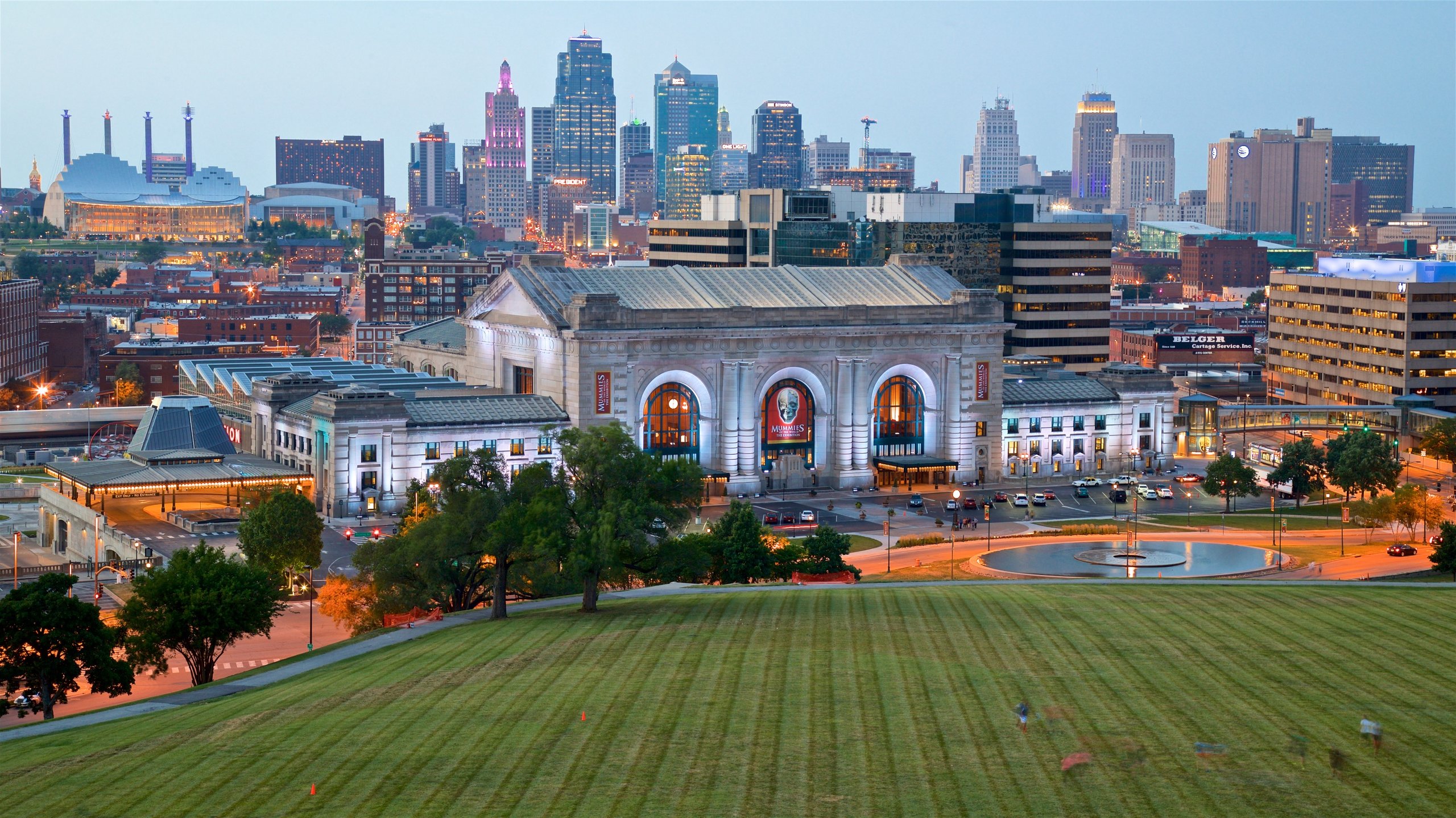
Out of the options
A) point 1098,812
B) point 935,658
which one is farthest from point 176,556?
point 1098,812

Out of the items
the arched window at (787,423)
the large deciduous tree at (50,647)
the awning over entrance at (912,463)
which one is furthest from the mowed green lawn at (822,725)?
the awning over entrance at (912,463)

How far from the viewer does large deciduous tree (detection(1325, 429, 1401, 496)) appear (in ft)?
488

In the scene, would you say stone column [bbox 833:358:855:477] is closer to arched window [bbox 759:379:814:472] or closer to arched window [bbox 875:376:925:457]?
arched window [bbox 759:379:814:472]

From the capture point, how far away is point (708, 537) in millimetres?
104125

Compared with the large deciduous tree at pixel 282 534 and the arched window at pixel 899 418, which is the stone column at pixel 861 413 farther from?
the large deciduous tree at pixel 282 534

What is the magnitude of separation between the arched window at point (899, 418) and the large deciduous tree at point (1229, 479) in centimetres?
2728

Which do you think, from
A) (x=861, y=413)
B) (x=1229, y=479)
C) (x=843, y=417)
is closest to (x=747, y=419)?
(x=843, y=417)

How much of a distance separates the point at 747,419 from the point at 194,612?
8054 centimetres

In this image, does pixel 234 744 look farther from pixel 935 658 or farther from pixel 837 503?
pixel 837 503

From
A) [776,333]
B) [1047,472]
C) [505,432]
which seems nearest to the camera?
[505,432]

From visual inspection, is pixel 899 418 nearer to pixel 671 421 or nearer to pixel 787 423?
pixel 787 423

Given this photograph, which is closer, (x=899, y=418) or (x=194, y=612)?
(x=194, y=612)

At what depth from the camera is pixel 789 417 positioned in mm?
161750

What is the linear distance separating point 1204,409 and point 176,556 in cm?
12375
